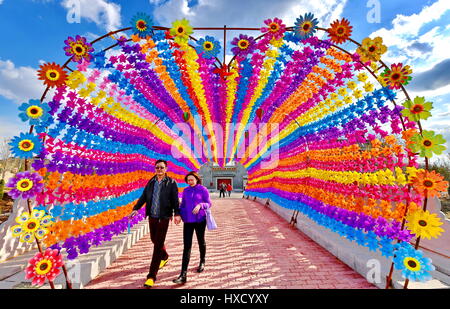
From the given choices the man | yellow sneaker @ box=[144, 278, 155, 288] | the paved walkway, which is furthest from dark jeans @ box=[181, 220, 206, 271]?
yellow sneaker @ box=[144, 278, 155, 288]

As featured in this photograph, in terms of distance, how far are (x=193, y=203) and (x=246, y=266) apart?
1.43 metres

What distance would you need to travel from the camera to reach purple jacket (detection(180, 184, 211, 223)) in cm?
293

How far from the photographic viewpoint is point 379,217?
299cm

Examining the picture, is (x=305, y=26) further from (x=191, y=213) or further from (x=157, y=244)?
(x=157, y=244)

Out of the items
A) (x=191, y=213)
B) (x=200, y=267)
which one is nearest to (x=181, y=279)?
(x=200, y=267)

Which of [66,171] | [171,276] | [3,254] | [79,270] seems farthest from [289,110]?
[3,254]

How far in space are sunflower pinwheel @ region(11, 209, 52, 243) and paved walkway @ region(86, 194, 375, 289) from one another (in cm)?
99

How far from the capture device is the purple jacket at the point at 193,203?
293 centimetres

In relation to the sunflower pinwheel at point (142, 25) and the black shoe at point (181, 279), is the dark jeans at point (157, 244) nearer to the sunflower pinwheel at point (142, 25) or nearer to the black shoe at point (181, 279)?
the black shoe at point (181, 279)

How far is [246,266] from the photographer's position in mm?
3338

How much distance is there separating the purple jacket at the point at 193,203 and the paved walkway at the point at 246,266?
862 millimetres

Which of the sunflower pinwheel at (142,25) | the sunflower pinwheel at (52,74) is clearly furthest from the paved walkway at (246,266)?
the sunflower pinwheel at (142,25)
